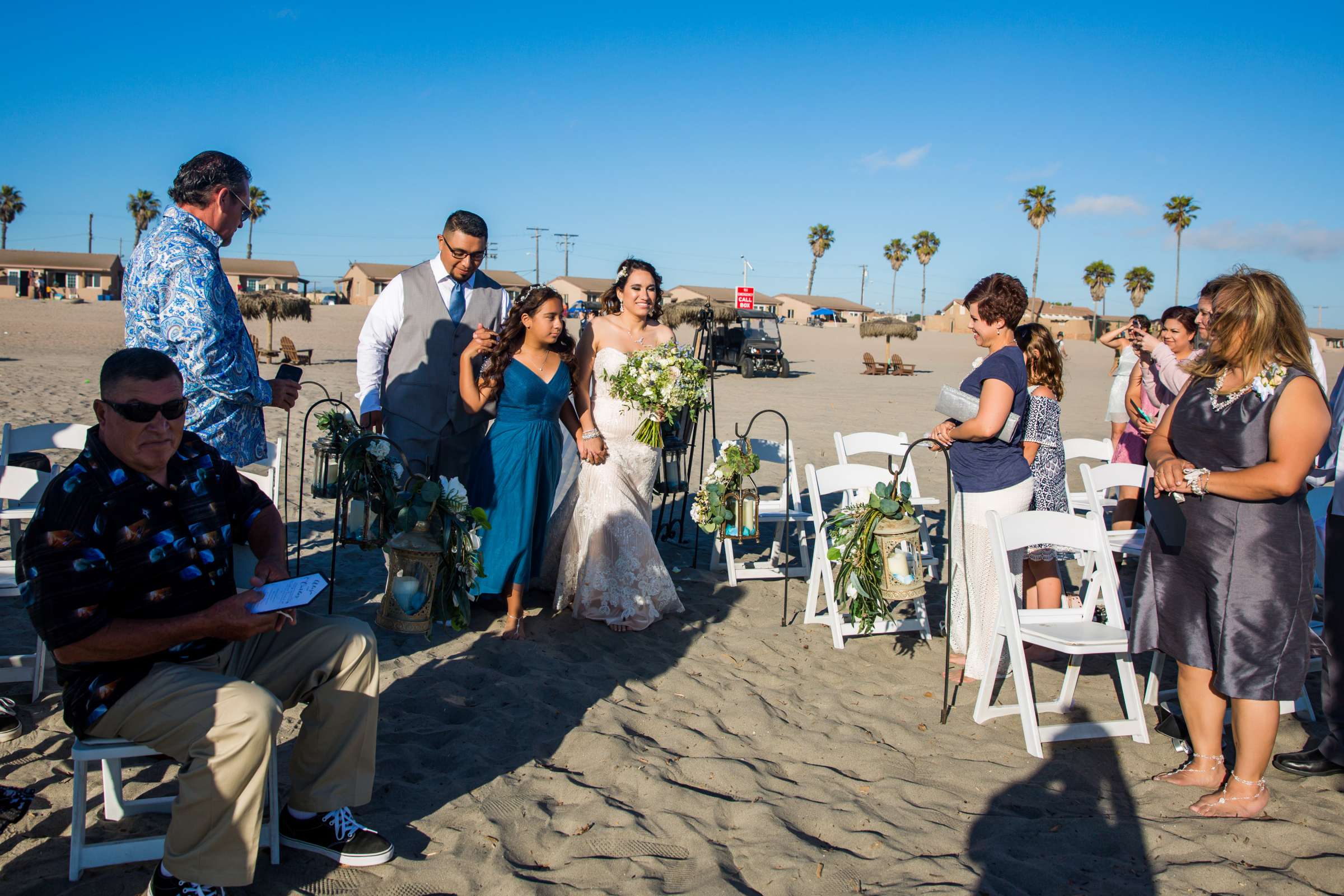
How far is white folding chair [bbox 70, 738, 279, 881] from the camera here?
2.67m

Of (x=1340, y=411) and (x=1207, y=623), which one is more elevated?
(x=1340, y=411)

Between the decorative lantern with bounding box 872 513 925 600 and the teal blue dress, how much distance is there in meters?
2.05

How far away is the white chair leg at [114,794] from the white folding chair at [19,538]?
0.63 m

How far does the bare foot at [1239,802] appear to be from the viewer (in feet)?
11.7

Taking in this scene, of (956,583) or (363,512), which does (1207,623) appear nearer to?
(956,583)

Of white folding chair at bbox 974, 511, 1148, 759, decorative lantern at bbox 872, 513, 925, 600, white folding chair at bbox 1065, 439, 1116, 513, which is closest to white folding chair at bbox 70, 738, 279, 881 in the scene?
decorative lantern at bbox 872, 513, 925, 600

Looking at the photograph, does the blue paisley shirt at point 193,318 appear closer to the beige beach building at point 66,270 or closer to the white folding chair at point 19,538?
the white folding chair at point 19,538

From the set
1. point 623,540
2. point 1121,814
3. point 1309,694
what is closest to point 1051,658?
point 1309,694

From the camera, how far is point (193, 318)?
152 inches

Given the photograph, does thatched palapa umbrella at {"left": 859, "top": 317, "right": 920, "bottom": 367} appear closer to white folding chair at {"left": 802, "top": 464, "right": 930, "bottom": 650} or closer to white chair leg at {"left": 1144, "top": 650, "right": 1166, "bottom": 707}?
white folding chair at {"left": 802, "top": 464, "right": 930, "bottom": 650}

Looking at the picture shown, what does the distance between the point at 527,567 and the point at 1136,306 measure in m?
80.2

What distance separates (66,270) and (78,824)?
274 ft

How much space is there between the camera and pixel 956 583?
528cm

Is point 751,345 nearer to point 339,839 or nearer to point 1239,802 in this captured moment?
point 1239,802
